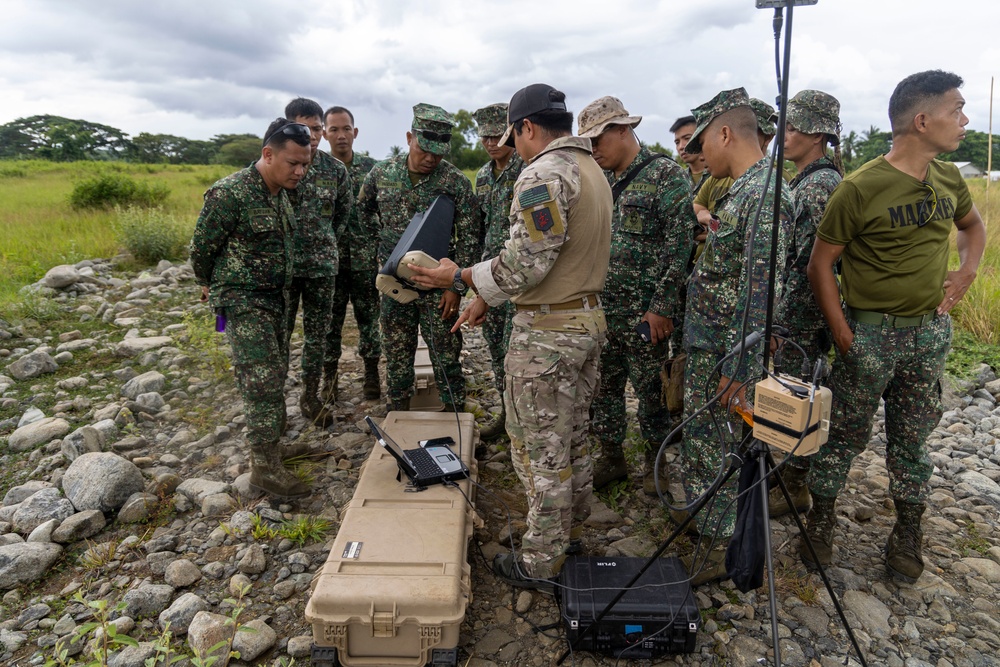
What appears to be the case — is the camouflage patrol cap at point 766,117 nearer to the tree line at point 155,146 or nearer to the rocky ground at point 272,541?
the rocky ground at point 272,541

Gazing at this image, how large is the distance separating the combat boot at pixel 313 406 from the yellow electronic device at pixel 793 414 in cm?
360

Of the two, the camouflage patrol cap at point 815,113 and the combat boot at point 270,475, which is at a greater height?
the camouflage patrol cap at point 815,113

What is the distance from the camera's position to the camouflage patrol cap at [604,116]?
133 inches

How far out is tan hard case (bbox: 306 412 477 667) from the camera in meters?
2.34

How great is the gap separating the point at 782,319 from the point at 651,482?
1333mm

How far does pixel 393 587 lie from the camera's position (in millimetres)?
2402

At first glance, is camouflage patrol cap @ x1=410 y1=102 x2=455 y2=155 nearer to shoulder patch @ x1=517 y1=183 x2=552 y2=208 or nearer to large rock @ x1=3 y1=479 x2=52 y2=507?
shoulder patch @ x1=517 y1=183 x2=552 y2=208

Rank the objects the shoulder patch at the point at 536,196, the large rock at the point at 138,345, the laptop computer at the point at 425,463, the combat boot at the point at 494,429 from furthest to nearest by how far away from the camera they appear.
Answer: the large rock at the point at 138,345 < the combat boot at the point at 494,429 < the laptop computer at the point at 425,463 < the shoulder patch at the point at 536,196

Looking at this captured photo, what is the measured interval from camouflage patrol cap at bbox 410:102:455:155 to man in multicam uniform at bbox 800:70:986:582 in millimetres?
2450

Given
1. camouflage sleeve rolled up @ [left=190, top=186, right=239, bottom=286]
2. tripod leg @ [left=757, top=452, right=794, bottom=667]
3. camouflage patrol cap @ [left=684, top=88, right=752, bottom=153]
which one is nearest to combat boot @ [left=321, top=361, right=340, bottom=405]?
camouflage sleeve rolled up @ [left=190, top=186, right=239, bottom=286]

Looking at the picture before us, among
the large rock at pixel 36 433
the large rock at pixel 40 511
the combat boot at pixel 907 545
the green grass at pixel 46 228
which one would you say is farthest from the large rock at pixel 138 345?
the combat boot at pixel 907 545

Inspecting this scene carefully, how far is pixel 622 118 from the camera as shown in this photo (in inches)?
133

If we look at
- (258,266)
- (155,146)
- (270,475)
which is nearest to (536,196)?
(258,266)

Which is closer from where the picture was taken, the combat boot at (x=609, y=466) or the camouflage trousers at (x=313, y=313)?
the combat boot at (x=609, y=466)
